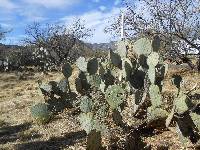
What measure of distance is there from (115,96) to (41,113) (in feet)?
6.95

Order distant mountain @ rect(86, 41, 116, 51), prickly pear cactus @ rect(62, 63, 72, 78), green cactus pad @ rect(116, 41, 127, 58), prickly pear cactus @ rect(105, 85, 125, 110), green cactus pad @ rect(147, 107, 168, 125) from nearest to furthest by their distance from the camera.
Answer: green cactus pad @ rect(147, 107, 168, 125)
prickly pear cactus @ rect(105, 85, 125, 110)
green cactus pad @ rect(116, 41, 127, 58)
prickly pear cactus @ rect(62, 63, 72, 78)
distant mountain @ rect(86, 41, 116, 51)

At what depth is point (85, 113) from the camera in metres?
7.01

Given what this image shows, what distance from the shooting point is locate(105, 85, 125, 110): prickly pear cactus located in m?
6.82

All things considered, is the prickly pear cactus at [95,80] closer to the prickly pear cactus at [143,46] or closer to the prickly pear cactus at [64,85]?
the prickly pear cactus at [64,85]

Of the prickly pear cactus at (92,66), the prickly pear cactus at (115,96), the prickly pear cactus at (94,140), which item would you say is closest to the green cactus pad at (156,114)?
the prickly pear cactus at (115,96)

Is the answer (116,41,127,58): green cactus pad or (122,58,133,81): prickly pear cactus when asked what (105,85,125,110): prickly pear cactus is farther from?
(116,41,127,58): green cactus pad

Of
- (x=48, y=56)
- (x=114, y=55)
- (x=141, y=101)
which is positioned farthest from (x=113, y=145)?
(x=48, y=56)

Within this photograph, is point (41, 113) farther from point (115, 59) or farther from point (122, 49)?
point (122, 49)

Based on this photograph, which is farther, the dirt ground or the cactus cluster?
the dirt ground

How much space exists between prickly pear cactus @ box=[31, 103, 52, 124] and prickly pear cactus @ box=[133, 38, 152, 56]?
2.13 m

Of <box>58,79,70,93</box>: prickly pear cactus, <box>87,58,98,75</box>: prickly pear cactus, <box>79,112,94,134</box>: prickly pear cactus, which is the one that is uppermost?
<box>87,58,98,75</box>: prickly pear cactus

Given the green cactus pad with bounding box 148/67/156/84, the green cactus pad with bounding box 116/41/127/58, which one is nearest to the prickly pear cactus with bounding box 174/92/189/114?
the green cactus pad with bounding box 148/67/156/84

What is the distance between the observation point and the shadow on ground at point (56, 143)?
709 centimetres

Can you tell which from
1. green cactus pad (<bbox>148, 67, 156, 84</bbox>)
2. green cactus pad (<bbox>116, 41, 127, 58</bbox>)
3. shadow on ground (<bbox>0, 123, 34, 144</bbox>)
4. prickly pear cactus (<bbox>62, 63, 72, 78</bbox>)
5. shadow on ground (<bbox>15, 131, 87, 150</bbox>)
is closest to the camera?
green cactus pad (<bbox>148, 67, 156, 84</bbox>)
